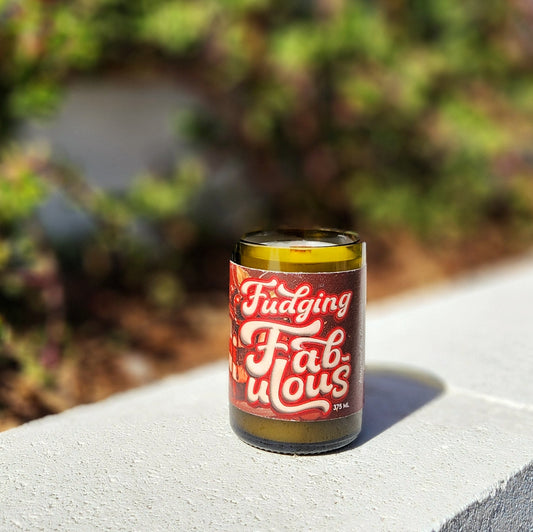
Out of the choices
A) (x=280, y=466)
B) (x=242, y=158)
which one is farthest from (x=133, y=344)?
(x=280, y=466)

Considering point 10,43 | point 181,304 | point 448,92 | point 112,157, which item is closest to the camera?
point 10,43

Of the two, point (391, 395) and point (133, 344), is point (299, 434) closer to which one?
point (391, 395)

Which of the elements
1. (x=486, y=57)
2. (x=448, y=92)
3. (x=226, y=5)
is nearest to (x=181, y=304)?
(x=226, y=5)

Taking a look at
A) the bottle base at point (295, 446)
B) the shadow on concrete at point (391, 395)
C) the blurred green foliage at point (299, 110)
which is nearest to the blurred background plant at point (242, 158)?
the blurred green foliage at point (299, 110)

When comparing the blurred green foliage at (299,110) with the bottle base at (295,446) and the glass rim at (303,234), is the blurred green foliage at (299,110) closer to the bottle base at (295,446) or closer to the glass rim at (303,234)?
the glass rim at (303,234)

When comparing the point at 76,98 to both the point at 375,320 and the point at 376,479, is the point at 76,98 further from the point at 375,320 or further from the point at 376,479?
the point at 376,479

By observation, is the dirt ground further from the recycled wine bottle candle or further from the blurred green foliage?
the recycled wine bottle candle

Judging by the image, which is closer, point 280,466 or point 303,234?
point 280,466
